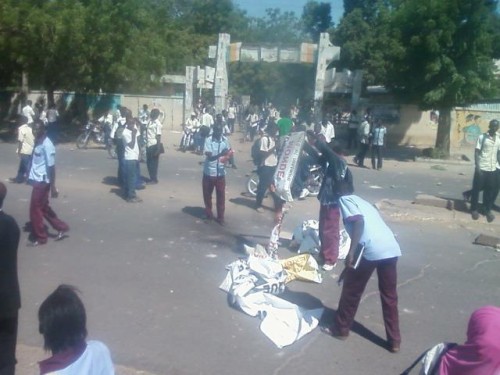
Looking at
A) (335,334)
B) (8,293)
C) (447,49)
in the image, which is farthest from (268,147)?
(447,49)

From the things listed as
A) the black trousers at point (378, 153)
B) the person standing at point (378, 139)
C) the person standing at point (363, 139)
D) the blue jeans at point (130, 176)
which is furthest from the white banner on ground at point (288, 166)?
the person standing at point (363, 139)

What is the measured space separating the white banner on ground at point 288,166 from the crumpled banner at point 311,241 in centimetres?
112

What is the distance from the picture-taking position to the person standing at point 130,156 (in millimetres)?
13617

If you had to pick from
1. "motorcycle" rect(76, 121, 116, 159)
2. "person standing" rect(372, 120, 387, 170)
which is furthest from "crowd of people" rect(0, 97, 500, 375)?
"motorcycle" rect(76, 121, 116, 159)

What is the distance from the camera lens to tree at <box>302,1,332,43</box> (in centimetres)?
6094

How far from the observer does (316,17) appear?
61156 millimetres

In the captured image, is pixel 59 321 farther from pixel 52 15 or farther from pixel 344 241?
pixel 52 15

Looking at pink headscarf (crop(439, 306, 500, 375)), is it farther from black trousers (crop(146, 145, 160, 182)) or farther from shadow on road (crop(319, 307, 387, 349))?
black trousers (crop(146, 145, 160, 182))

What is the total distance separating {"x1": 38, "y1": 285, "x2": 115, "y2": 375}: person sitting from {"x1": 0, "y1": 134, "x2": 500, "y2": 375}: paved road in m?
2.77

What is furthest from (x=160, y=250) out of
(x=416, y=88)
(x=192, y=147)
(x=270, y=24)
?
(x=270, y=24)

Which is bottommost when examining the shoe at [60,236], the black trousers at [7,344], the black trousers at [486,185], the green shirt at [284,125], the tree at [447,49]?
the shoe at [60,236]

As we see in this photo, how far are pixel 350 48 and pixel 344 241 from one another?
128 ft

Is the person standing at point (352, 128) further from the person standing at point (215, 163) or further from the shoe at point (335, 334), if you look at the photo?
the shoe at point (335, 334)

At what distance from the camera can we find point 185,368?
616 centimetres
